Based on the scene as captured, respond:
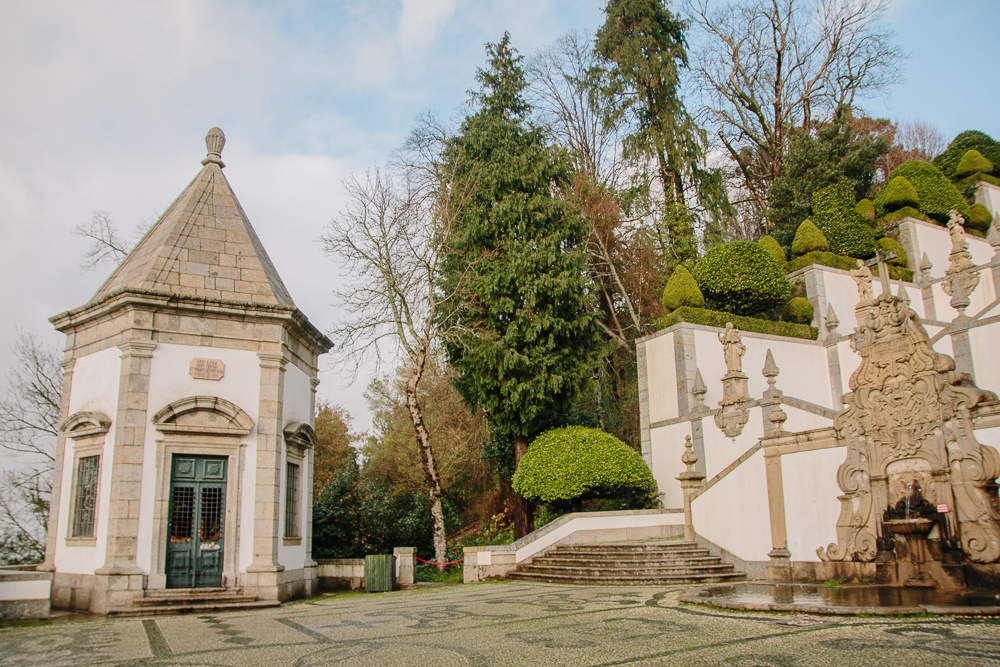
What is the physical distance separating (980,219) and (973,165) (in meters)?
3.38

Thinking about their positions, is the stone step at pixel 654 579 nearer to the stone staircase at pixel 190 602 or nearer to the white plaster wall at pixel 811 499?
the white plaster wall at pixel 811 499

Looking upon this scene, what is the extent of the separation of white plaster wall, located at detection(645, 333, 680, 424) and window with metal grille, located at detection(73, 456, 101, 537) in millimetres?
13333

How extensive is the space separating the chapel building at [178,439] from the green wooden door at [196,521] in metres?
0.02

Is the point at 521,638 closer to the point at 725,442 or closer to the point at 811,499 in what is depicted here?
the point at 811,499

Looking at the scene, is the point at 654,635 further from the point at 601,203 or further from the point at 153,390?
the point at 601,203

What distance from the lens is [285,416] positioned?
12.9 metres

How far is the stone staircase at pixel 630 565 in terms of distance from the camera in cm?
1223

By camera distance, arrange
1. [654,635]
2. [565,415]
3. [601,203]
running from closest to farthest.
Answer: [654,635] → [565,415] → [601,203]

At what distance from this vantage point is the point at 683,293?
18938 mm

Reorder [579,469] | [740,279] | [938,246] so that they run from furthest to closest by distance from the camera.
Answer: [938,246] < [740,279] < [579,469]

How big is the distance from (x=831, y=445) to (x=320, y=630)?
808 cm

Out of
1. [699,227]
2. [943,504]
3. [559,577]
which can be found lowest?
[559,577]

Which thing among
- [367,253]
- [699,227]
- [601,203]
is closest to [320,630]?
[367,253]

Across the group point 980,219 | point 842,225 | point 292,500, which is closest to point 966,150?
point 980,219
